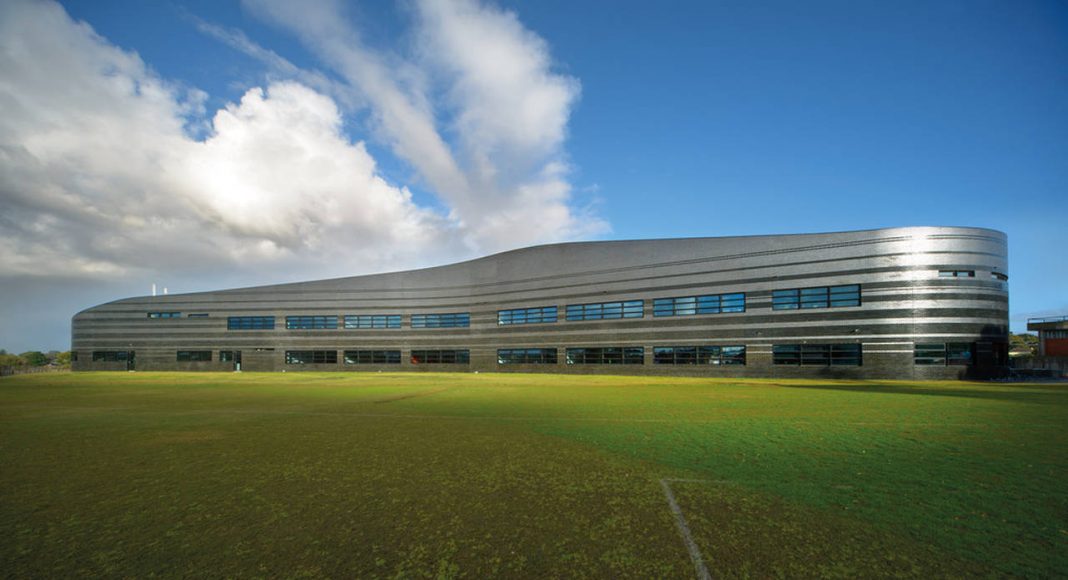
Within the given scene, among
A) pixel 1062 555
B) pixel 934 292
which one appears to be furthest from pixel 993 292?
pixel 1062 555

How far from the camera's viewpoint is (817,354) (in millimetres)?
30969

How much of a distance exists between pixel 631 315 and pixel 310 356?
40.0 metres

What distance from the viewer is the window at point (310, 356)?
5347 centimetres

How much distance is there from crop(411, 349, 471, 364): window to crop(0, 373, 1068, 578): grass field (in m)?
37.9

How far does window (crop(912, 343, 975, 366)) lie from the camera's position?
28438 millimetres

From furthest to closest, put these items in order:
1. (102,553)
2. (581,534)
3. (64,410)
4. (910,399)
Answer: (910,399)
(64,410)
(581,534)
(102,553)

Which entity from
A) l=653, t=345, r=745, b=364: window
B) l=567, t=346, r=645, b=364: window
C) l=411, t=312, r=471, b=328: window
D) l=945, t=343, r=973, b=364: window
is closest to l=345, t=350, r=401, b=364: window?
l=411, t=312, r=471, b=328: window

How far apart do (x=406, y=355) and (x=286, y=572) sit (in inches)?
1955

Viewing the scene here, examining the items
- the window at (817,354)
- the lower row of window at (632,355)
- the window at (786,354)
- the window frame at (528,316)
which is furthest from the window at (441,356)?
the window at (817,354)

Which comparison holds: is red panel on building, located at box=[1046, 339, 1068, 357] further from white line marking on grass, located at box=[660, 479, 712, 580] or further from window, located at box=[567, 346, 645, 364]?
white line marking on grass, located at box=[660, 479, 712, 580]

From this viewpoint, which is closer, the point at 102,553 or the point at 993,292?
the point at 102,553

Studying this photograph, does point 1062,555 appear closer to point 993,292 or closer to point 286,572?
point 286,572

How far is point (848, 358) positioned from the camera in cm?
3009

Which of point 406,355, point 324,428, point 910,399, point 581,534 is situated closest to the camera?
point 581,534
